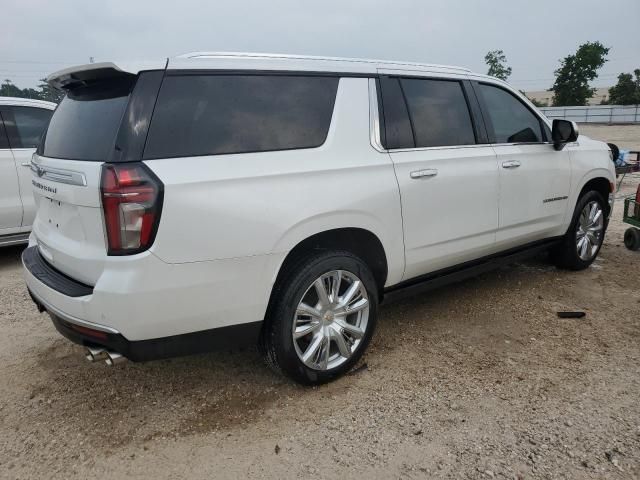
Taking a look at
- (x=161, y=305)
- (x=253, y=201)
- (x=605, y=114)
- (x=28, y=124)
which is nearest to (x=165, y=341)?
(x=161, y=305)

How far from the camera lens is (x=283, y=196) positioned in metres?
2.51

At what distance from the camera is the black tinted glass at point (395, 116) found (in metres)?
3.09

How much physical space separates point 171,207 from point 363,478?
149 cm

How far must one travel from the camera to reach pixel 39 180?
2.75m

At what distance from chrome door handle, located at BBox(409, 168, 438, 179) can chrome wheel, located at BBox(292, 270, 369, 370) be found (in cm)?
77

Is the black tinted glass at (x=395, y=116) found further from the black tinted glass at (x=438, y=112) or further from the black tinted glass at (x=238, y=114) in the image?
the black tinted glass at (x=238, y=114)

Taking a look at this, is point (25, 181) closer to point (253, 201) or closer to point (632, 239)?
point (253, 201)

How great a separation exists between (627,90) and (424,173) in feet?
205

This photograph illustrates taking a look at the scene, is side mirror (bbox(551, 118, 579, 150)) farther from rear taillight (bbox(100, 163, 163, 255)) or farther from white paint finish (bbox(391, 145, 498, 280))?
rear taillight (bbox(100, 163, 163, 255))

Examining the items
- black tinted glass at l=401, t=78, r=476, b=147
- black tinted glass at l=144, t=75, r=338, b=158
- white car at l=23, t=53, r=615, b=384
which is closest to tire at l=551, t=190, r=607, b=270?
white car at l=23, t=53, r=615, b=384

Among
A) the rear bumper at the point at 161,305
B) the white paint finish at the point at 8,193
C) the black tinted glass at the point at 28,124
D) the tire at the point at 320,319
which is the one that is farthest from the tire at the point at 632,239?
the white paint finish at the point at 8,193

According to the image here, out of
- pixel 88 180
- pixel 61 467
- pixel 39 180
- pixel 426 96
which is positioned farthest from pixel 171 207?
pixel 426 96

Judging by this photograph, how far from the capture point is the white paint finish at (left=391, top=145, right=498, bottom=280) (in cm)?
314

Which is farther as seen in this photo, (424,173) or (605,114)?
(605,114)
